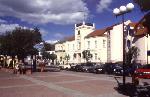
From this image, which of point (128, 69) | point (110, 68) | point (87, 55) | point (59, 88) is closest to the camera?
point (59, 88)

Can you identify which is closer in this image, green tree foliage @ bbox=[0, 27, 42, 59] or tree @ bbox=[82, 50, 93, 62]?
green tree foliage @ bbox=[0, 27, 42, 59]

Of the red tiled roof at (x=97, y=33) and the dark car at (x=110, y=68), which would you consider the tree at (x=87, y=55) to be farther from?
the dark car at (x=110, y=68)

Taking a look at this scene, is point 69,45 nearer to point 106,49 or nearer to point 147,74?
point 106,49

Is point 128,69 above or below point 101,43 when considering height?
below

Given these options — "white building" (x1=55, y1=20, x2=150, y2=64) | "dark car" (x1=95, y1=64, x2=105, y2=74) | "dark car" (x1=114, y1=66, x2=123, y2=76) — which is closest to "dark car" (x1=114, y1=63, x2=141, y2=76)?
"dark car" (x1=114, y1=66, x2=123, y2=76)

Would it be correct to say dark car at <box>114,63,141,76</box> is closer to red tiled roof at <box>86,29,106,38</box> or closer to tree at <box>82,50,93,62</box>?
red tiled roof at <box>86,29,106,38</box>

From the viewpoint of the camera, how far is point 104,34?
75.2 m

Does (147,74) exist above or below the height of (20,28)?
below

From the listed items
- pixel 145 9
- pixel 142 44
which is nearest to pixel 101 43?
pixel 142 44

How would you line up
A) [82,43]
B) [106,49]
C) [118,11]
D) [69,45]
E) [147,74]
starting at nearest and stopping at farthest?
[118,11]
[147,74]
[106,49]
[82,43]
[69,45]

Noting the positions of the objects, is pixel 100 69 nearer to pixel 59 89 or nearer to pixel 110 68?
pixel 110 68

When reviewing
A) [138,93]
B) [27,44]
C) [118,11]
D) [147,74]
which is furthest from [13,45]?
[138,93]

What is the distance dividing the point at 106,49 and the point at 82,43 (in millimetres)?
10484

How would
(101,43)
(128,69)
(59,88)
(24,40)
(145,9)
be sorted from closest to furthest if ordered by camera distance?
(145,9) < (59,88) < (128,69) < (24,40) < (101,43)
